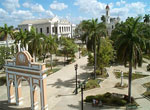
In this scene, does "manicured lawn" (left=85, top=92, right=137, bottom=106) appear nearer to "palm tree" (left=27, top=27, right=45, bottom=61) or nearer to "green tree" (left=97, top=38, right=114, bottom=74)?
"green tree" (left=97, top=38, right=114, bottom=74)

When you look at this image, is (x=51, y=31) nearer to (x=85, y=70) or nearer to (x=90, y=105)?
(x=85, y=70)

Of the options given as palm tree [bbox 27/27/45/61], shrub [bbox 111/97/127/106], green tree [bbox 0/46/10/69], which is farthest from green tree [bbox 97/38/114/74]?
green tree [bbox 0/46/10/69]

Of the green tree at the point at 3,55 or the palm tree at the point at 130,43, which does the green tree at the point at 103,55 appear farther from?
the green tree at the point at 3,55

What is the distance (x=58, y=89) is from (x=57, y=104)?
4.08 m

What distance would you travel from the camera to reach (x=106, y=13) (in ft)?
275

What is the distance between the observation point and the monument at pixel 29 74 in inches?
535

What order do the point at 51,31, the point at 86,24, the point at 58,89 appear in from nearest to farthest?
the point at 58,89
the point at 86,24
the point at 51,31

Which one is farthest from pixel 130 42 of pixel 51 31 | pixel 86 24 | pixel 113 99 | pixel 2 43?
pixel 51 31

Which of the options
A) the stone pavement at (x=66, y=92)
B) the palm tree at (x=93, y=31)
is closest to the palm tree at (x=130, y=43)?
the stone pavement at (x=66, y=92)

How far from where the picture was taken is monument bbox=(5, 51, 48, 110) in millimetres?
13578

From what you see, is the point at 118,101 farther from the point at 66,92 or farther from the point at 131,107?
the point at 66,92

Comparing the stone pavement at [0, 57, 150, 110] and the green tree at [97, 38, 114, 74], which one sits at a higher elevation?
the green tree at [97, 38, 114, 74]

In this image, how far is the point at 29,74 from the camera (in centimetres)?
1420

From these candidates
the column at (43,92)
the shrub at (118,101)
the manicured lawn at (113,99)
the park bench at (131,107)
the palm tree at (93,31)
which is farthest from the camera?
the palm tree at (93,31)
